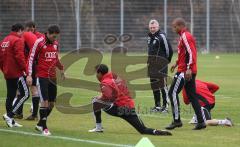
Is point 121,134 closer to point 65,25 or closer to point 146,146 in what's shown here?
point 146,146

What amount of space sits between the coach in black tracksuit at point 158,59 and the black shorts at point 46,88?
4.64 metres

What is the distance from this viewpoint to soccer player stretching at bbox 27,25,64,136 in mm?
15250

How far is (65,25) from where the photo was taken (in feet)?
174

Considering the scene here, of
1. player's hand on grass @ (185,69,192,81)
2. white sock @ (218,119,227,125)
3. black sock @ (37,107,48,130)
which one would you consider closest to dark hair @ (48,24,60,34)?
black sock @ (37,107,48,130)

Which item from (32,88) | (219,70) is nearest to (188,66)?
(32,88)

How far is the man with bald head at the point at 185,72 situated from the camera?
15.9m

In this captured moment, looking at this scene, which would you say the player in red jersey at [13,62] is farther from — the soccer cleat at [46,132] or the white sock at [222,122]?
the white sock at [222,122]

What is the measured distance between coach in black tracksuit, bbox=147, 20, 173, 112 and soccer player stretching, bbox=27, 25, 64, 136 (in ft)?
15.2

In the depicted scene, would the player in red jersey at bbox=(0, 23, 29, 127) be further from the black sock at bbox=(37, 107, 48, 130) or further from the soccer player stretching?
the black sock at bbox=(37, 107, 48, 130)

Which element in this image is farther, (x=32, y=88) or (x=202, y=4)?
(x=202, y=4)

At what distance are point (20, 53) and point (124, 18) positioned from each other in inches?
1494

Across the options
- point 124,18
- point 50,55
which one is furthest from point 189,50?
point 124,18

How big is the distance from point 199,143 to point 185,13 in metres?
42.4

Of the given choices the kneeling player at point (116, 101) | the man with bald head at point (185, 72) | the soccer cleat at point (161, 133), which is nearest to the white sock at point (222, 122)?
the man with bald head at point (185, 72)
